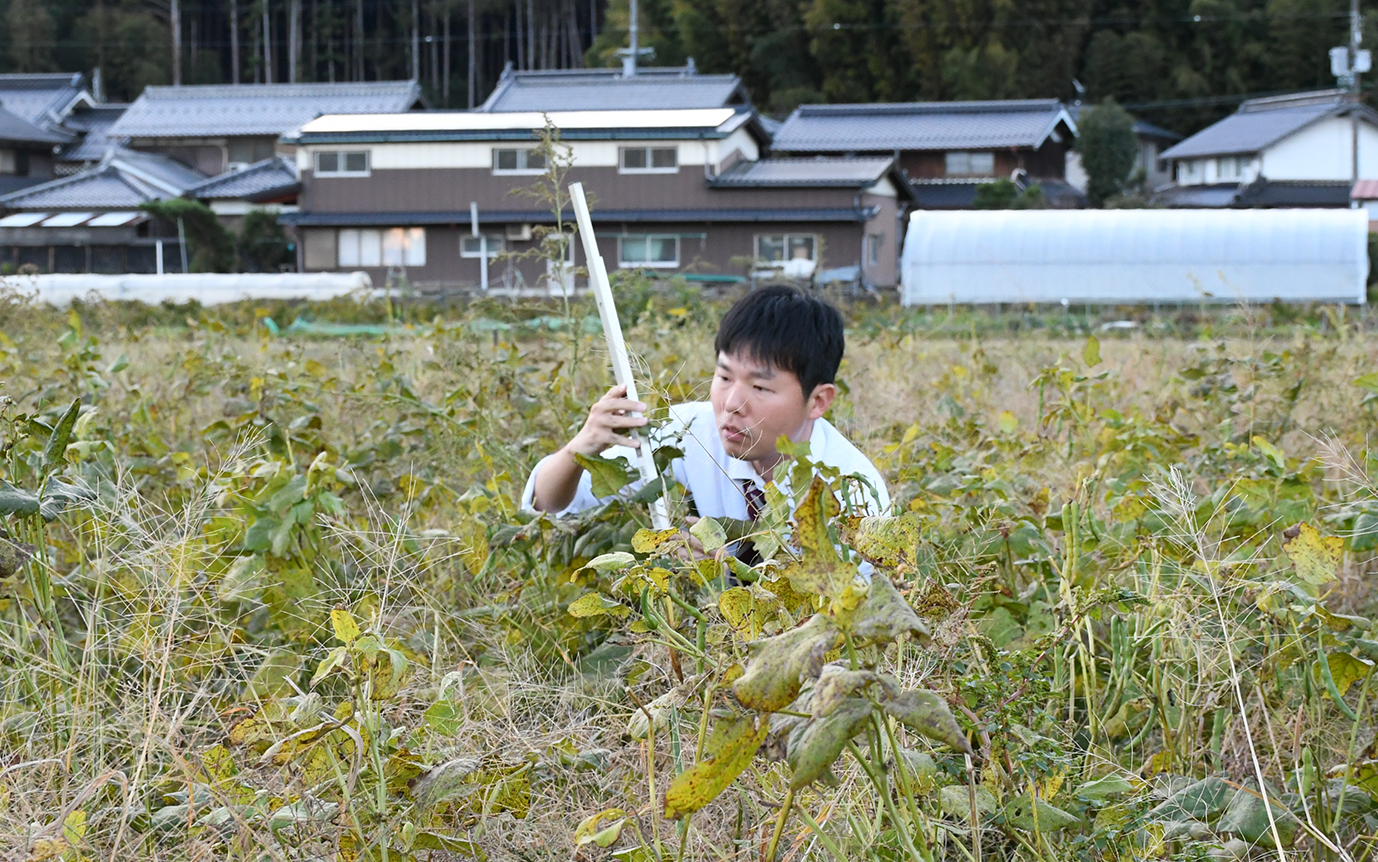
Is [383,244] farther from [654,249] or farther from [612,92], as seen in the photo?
[612,92]

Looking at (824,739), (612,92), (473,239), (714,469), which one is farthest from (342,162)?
(824,739)

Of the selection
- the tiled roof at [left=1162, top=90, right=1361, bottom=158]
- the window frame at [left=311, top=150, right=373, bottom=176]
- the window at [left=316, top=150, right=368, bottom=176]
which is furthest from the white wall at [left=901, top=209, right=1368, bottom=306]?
the tiled roof at [left=1162, top=90, right=1361, bottom=158]

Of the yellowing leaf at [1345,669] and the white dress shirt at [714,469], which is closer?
the yellowing leaf at [1345,669]

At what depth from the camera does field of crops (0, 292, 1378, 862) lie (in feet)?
3.56

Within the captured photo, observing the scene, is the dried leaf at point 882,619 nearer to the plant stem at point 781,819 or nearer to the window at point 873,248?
the plant stem at point 781,819

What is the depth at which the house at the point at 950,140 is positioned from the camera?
25172mm

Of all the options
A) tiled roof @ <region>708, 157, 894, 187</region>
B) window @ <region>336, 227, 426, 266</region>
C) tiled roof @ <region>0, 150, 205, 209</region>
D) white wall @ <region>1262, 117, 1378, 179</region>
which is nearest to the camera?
tiled roof @ <region>708, 157, 894, 187</region>

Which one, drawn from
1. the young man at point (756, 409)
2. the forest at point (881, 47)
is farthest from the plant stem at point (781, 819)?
the forest at point (881, 47)

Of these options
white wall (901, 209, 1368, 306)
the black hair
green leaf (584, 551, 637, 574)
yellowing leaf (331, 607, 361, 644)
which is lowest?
white wall (901, 209, 1368, 306)

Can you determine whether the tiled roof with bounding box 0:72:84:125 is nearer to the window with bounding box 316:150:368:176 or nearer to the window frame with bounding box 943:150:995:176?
the window with bounding box 316:150:368:176

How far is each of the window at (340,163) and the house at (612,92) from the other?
4.10 meters

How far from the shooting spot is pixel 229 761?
1288mm

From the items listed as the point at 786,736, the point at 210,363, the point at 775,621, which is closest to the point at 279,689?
the point at 775,621

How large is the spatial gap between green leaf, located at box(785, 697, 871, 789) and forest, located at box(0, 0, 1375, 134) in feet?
97.2
